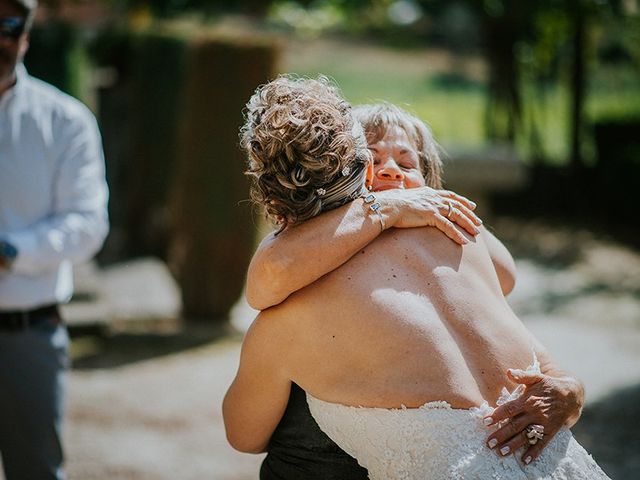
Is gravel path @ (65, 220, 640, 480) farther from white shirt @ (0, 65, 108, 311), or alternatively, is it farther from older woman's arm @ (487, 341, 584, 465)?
older woman's arm @ (487, 341, 584, 465)

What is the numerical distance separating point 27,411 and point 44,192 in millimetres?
710

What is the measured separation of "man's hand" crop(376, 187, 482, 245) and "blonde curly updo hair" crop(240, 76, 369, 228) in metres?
0.10

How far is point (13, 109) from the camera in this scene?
10.2ft

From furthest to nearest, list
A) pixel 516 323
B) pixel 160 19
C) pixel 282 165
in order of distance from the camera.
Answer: pixel 160 19, pixel 516 323, pixel 282 165

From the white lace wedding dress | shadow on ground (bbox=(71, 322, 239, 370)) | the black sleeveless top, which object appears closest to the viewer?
the white lace wedding dress

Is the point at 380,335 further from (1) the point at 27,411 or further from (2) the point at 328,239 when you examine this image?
(1) the point at 27,411

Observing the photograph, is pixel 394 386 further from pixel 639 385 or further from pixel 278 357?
pixel 639 385

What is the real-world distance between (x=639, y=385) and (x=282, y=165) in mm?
4837

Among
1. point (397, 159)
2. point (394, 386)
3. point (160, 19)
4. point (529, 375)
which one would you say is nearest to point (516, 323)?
point (529, 375)

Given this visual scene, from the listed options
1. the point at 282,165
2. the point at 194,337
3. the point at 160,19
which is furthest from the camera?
the point at 160,19

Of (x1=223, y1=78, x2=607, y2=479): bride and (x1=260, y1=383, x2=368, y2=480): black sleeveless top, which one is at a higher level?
(x1=223, y1=78, x2=607, y2=479): bride

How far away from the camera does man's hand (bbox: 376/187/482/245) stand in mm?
2092

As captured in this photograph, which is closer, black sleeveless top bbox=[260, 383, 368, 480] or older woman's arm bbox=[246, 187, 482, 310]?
older woman's arm bbox=[246, 187, 482, 310]

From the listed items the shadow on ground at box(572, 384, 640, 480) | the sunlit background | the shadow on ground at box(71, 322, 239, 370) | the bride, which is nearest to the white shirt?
the sunlit background
